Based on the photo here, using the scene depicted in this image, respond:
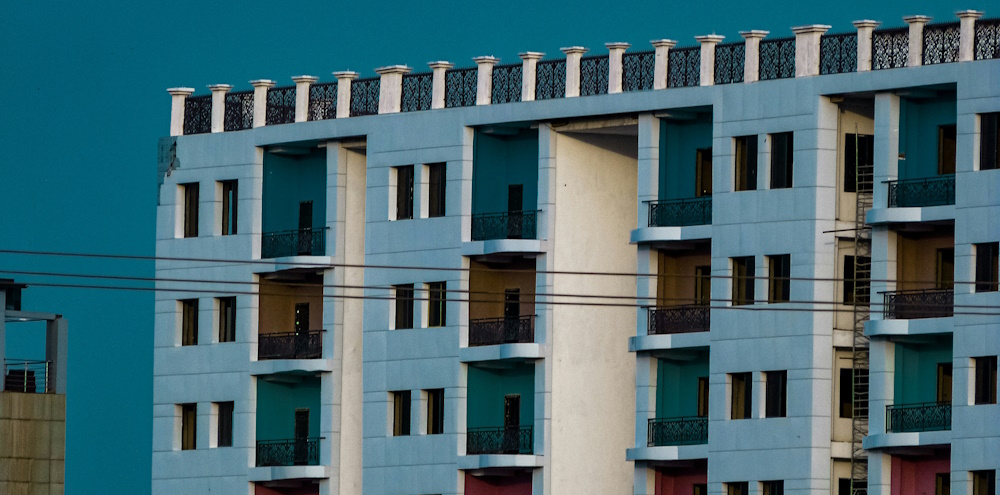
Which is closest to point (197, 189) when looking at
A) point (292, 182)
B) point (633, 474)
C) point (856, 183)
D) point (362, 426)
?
point (292, 182)

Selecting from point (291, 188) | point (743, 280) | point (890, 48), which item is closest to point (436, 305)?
point (291, 188)

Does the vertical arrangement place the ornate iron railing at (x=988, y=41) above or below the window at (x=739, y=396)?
above

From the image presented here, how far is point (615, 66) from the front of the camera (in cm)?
7481

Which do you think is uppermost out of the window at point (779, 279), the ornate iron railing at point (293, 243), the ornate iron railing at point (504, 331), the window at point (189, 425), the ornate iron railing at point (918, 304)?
the ornate iron railing at point (293, 243)

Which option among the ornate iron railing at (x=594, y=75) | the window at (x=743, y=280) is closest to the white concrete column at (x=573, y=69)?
the ornate iron railing at (x=594, y=75)

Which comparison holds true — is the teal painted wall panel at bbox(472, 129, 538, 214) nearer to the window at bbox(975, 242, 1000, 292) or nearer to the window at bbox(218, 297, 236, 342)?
the window at bbox(218, 297, 236, 342)

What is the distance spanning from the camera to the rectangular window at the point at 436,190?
7819 cm

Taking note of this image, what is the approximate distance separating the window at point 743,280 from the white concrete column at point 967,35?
7.09 metres

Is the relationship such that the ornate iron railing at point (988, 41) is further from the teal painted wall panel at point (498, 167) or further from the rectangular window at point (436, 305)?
the rectangular window at point (436, 305)

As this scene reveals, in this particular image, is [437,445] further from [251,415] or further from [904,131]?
[904,131]

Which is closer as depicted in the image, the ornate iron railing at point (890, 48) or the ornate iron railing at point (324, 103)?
the ornate iron railing at point (890, 48)

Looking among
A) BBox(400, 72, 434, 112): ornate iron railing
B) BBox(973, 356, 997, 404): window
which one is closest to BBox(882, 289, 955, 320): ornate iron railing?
BBox(973, 356, 997, 404): window

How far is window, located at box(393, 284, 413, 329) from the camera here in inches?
3100

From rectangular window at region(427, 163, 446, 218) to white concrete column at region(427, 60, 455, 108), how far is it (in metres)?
1.57
